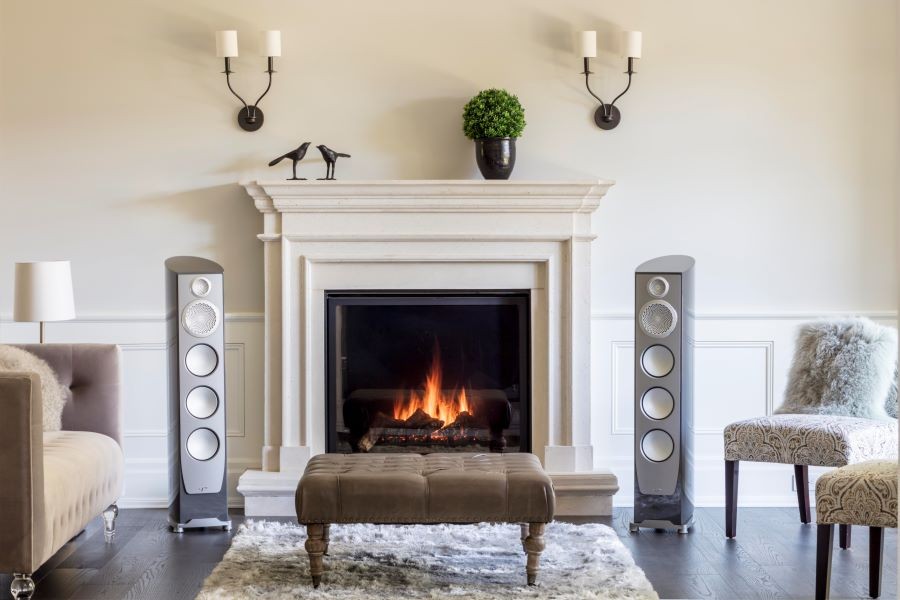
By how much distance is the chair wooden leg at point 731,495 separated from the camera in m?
3.97

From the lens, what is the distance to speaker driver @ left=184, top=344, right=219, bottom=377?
4156mm

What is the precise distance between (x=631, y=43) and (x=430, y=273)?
54.7 inches

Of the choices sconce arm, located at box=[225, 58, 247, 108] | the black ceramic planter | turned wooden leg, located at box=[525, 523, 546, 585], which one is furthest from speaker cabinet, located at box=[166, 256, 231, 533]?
turned wooden leg, located at box=[525, 523, 546, 585]

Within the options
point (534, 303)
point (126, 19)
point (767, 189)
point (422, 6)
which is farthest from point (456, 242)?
point (126, 19)

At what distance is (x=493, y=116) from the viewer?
4.33 m

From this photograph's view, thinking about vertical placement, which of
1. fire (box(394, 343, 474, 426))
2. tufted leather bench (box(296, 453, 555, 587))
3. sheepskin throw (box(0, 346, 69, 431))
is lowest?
tufted leather bench (box(296, 453, 555, 587))

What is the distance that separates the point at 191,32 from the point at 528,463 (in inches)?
101

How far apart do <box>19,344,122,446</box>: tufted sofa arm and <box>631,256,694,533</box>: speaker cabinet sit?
222 cm

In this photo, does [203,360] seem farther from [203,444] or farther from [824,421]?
[824,421]

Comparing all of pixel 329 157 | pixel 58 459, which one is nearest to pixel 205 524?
pixel 58 459

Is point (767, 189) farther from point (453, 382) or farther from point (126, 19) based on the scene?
point (126, 19)

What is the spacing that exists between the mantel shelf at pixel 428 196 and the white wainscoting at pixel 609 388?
1.89ft

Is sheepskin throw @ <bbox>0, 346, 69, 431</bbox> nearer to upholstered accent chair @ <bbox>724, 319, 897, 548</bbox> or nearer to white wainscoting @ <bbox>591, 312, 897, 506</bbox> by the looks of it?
white wainscoting @ <bbox>591, 312, 897, 506</bbox>

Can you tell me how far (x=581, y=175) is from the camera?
4.62 metres
